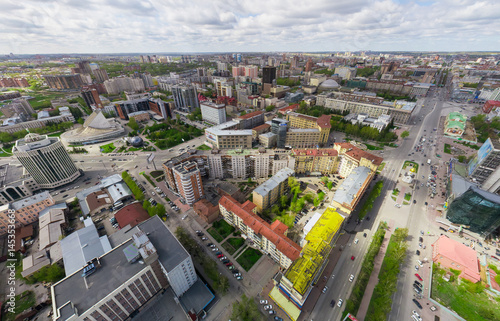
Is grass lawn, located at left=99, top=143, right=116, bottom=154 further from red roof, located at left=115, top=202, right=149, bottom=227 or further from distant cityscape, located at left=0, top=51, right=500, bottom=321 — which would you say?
red roof, located at left=115, top=202, right=149, bottom=227

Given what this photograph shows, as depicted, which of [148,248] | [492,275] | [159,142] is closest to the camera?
[148,248]

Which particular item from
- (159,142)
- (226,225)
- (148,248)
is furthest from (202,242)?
(159,142)

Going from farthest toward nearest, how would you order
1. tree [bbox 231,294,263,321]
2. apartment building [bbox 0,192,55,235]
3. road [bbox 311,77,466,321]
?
1. apartment building [bbox 0,192,55,235]
2. road [bbox 311,77,466,321]
3. tree [bbox 231,294,263,321]

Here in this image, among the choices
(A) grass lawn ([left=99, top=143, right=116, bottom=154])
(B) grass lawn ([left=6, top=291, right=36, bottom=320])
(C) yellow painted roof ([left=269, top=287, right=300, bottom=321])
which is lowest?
(B) grass lawn ([left=6, top=291, right=36, bottom=320])

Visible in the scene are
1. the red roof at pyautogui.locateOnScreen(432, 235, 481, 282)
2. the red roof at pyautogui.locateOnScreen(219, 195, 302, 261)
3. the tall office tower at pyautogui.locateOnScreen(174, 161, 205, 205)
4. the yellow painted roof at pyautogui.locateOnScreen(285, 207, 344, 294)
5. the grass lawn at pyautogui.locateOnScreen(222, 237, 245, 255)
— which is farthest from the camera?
the tall office tower at pyautogui.locateOnScreen(174, 161, 205, 205)

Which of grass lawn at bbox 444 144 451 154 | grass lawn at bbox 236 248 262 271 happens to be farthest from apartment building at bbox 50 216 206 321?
grass lawn at bbox 444 144 451 154

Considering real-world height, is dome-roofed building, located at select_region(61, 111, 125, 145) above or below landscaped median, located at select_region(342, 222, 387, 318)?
above

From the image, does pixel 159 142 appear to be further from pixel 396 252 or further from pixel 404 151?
pixel 404 151

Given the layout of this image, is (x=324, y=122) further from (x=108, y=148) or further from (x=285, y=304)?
(x=108, y=148)
